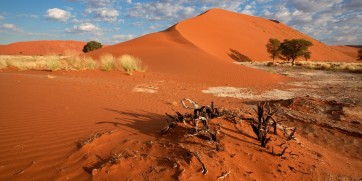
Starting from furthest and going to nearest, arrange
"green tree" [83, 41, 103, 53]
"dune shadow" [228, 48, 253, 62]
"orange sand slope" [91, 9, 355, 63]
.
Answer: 1. "green tree" [83, 41, 103, 53]
2. "dune shadow" [228, 48, 253, 62]
3. "orange sand slope" [91, 9, 355, 63]

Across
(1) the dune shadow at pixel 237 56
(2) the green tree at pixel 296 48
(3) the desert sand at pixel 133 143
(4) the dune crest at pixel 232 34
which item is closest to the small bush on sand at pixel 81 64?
(3) the desert sand at pixel 133 143

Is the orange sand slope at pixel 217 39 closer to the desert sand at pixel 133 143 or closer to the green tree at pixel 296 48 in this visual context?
the green tree at pixel 296 48

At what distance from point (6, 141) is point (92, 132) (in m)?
1.23

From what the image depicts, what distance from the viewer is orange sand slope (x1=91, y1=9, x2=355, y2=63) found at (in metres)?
25.1

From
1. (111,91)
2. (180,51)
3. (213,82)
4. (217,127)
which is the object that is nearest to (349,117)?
(217,127)

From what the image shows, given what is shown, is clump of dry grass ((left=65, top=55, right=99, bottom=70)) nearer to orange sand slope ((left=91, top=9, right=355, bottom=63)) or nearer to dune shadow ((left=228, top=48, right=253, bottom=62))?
orange sand slope ((left=91, top=9, right=355, bottom=63))

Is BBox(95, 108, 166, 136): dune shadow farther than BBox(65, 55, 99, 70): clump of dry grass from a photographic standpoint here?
No

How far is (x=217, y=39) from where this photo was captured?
39.4 m

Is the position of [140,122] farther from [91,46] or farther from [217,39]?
[91,46]

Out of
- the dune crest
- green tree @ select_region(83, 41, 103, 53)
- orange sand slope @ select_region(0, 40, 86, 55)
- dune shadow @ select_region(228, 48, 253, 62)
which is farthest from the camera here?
orange sand slope @ select_region(0, 40, 86, 55)

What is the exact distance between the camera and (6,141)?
4031mm

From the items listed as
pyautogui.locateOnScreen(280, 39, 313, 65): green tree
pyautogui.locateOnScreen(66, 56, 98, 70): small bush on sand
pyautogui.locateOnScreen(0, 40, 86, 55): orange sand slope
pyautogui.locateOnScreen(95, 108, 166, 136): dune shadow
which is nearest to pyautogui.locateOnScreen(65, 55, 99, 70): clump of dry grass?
pyautogui.locateOnScreen(66, 56, 98, 70): small bush on sand

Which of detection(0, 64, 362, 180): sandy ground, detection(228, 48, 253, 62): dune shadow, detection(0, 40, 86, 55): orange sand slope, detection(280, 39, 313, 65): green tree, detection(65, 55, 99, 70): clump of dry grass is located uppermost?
detection(0, 40, 86, 55): orange sand slope

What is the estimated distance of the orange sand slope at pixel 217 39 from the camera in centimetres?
2508
